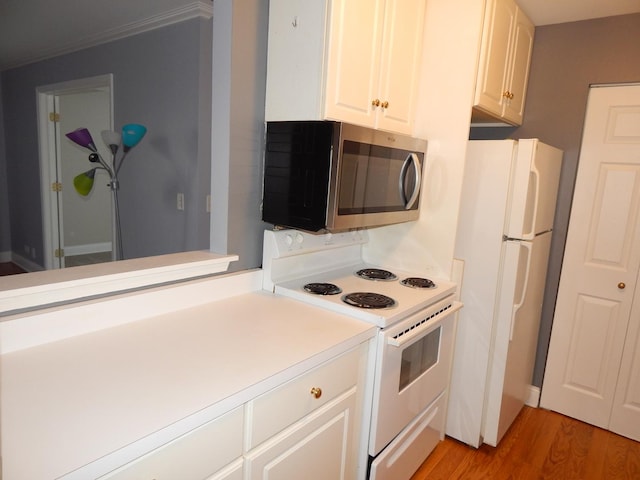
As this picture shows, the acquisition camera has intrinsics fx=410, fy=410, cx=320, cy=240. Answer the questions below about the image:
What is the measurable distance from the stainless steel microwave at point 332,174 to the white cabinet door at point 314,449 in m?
0.65

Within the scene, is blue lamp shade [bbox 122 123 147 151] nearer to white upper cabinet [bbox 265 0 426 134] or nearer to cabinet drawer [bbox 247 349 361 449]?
white upper cabinet [bbox 265 0 426 134]

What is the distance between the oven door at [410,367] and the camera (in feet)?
4.96

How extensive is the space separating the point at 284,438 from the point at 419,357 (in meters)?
0.80

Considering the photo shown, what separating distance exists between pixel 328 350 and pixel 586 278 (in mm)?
2016

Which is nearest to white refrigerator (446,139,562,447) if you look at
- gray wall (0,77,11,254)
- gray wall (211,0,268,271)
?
gray wall (211,0,268,271)

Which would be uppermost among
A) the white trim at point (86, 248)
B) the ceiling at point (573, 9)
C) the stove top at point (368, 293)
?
the ceiling at point (573, 9)

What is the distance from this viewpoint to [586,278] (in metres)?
2.49

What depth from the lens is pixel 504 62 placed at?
7.00 ft

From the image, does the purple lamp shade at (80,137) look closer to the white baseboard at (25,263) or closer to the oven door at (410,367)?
the oven door at (410,367)

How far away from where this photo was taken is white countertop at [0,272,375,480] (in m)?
0.78

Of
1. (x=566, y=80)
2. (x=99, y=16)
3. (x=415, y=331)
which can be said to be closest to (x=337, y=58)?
(x=415, y=331)

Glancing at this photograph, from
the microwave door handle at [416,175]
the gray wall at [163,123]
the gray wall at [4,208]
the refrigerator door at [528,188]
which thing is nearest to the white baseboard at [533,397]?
the refrigerator door at [528,188]

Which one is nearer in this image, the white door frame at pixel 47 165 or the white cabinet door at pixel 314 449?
the white cabinet door at pixel 314 449

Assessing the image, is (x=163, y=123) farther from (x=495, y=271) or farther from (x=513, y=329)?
(x=513, y=329)
